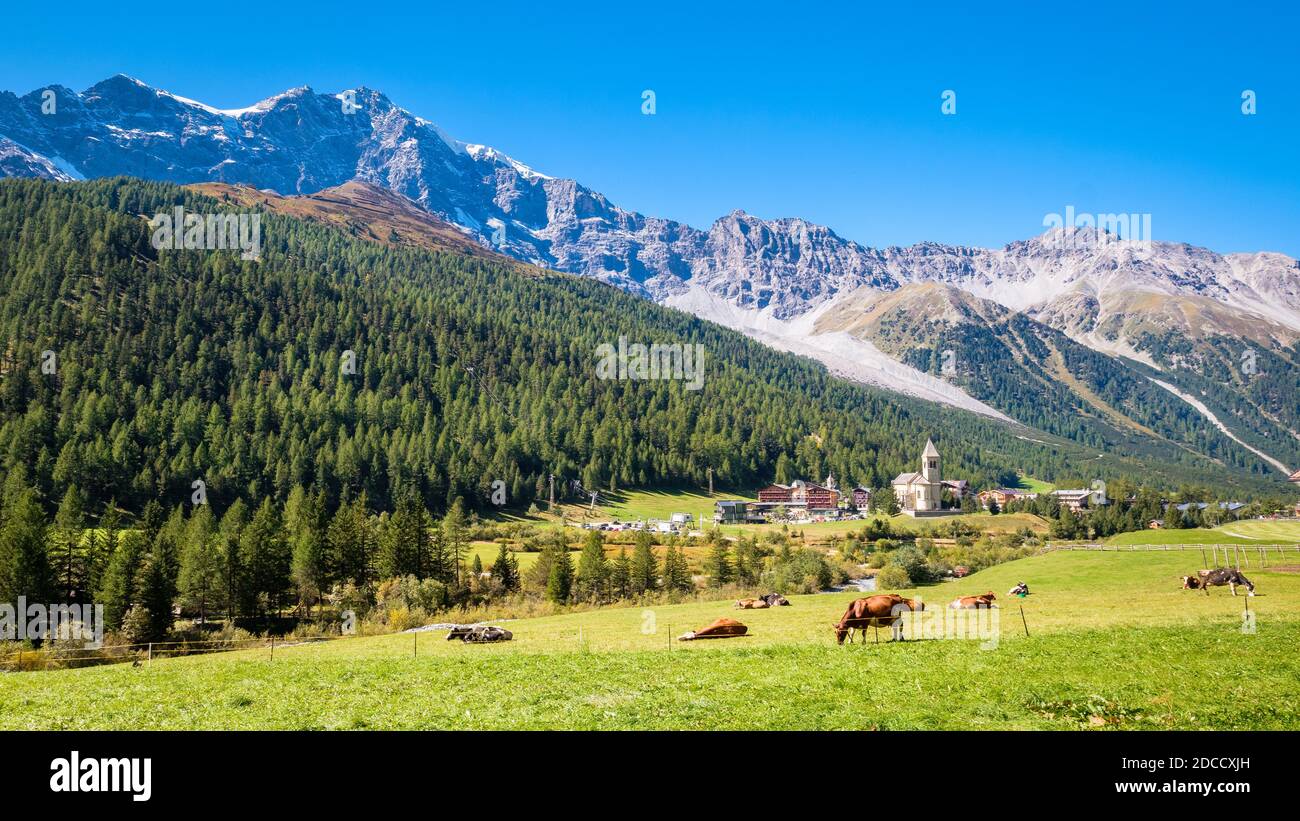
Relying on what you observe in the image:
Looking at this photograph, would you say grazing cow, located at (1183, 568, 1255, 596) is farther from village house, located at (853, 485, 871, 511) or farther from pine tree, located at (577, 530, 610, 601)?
village house, located at (853, 485, 871, 511)

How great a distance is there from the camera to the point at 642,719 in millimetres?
15055

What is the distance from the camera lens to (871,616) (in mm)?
28078

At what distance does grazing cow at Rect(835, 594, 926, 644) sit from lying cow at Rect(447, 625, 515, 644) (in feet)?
56.5

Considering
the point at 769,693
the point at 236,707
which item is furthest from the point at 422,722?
the point at 769,693

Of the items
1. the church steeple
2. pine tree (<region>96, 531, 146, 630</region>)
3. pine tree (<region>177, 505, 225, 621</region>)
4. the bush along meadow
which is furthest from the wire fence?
the church steeple

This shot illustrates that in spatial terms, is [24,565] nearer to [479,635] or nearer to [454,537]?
[454,537]

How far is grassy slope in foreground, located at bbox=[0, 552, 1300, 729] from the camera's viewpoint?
1483 cm

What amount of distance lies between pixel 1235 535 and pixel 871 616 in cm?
7598

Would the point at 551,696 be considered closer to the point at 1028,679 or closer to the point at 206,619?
the point at 1028,679

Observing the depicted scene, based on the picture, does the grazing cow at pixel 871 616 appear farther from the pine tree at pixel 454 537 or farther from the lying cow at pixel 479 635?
the pine tree at pixel 454 537

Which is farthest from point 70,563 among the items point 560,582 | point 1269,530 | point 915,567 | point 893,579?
point 1269,530

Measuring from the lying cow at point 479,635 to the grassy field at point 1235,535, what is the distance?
7171 centimetres
